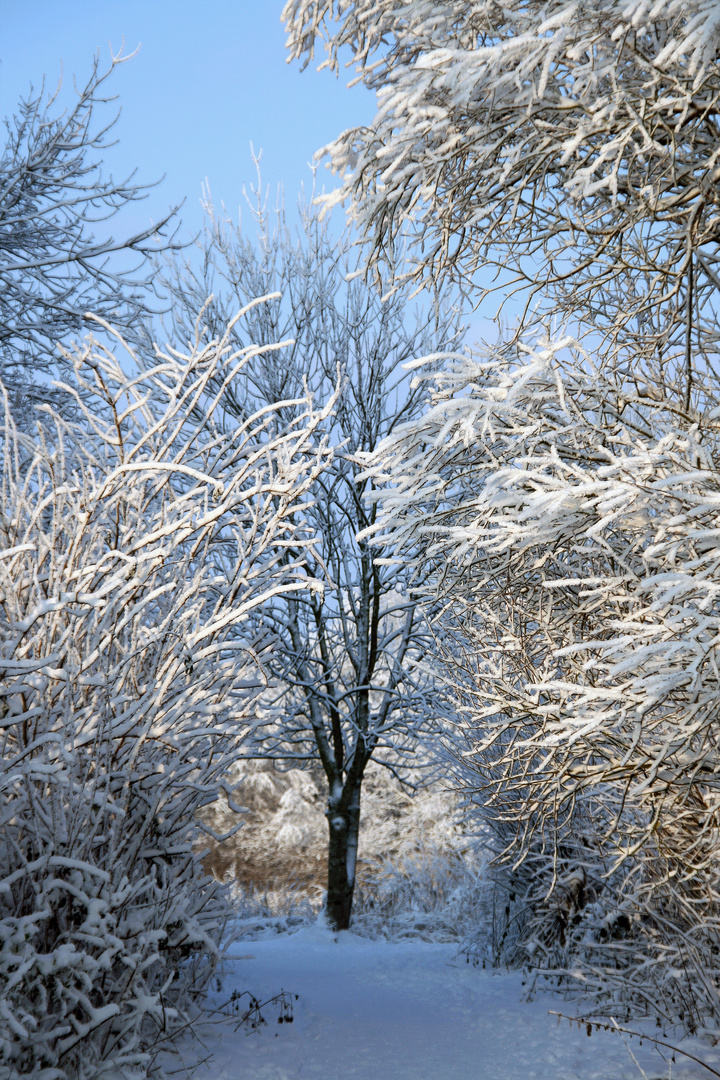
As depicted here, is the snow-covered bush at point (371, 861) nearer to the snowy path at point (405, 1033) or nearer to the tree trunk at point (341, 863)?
the tree trunk at point (341, 863)

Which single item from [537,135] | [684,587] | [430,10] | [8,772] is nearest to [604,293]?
[537,135]

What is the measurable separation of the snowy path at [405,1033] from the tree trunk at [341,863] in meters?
2.06

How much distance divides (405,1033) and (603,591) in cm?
348

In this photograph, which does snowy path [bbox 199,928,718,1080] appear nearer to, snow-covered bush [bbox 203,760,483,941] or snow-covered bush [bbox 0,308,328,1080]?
snow-covered bush [bbox 0,308,328,1080]

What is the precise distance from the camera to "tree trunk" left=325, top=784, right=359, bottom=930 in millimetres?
10062

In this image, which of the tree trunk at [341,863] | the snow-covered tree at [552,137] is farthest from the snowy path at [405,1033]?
the snow-covered tree at [552,137]

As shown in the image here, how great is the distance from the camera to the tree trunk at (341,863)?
1006 centimetres

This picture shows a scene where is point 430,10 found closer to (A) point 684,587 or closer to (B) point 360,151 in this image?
(B) point 360,151

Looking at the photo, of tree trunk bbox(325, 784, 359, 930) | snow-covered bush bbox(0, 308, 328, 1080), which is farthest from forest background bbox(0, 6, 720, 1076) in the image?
tree trunk bbox(325, 784, 359, 930)

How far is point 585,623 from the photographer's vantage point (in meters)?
4.81

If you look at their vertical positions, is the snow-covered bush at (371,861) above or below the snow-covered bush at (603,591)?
below

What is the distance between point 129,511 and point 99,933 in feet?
6.33

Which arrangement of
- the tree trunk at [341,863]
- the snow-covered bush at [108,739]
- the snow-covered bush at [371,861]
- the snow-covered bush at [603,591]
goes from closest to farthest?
the snow-covered bush at [108,739] < the snow-covered bush at [603,591] < the tree trunk at [341,863] < the snow-covered bush at [371,861]

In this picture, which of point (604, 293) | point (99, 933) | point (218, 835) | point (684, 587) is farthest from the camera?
point (604, 293)
